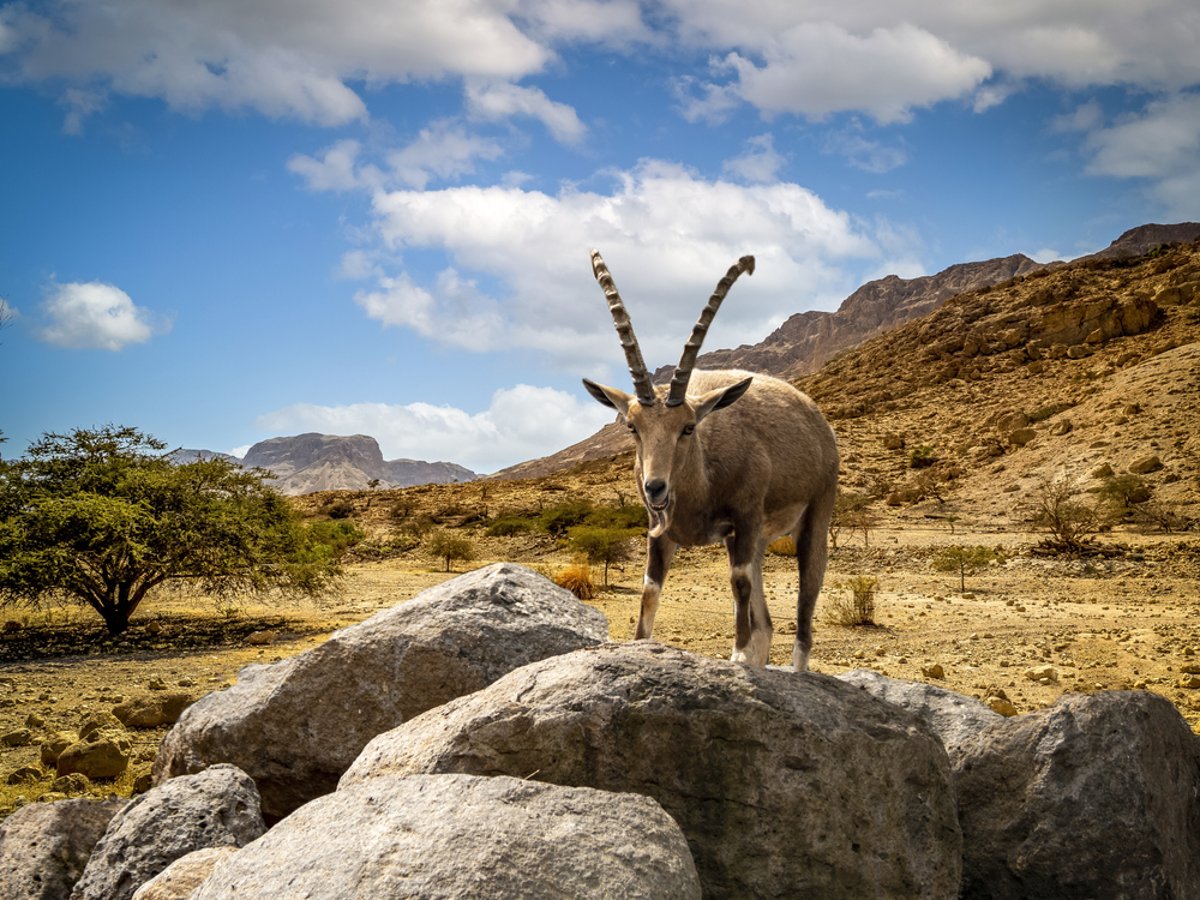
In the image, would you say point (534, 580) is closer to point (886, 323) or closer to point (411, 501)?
point (411, 501)

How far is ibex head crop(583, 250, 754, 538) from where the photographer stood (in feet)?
15.8

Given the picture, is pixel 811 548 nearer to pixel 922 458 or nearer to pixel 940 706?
pixel 940 706

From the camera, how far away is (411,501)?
5534cm

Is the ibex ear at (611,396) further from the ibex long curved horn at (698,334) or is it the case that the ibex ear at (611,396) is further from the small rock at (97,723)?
the small rock at (97,723)

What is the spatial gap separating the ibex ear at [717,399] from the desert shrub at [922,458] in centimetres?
5018

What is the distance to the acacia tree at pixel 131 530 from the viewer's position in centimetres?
1878

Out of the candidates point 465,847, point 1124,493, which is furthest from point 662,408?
point 1124,493

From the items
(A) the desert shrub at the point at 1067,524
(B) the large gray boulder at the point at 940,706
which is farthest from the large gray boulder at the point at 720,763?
(A) the desert shrub at the point at 1067,524

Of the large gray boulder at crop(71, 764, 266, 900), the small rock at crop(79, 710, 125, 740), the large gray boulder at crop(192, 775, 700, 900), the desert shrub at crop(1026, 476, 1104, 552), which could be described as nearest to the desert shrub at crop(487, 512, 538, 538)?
the desert shrub at crop(1026, 476, 1104, 552)

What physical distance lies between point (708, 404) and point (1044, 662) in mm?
11671

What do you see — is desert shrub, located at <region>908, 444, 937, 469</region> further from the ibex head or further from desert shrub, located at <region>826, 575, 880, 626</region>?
the ibex head

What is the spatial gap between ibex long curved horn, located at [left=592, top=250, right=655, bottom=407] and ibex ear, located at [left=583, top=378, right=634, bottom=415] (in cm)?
17

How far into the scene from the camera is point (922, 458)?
53.4 m

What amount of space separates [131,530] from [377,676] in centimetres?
1524
